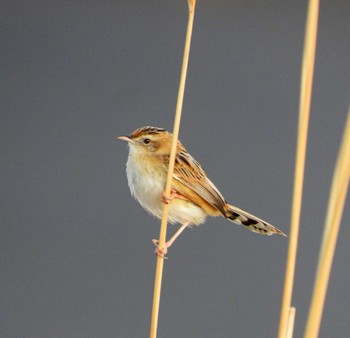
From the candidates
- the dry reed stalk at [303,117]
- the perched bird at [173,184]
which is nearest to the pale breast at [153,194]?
the perched bird at [173,184]

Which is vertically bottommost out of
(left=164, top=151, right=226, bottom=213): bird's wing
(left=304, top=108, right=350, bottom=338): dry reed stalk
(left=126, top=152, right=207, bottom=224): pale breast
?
(left=304, top=108, right=350, bottom=338): dry reed stalk

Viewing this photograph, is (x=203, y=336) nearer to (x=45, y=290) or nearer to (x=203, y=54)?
(x=45, y=290)

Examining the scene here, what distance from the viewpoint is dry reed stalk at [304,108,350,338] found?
1.61m

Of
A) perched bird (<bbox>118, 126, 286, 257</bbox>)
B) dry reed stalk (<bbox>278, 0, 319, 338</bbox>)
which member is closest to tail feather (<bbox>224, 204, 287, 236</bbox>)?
perched bird (<bbox>118, 126, 286, 257</bbox>)

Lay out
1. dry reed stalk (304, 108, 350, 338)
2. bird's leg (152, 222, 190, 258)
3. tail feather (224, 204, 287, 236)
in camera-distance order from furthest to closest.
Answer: tail feather (224, 204, 287, 236)
bird's leg (152, 222, 190, 258)
dry reed stalk (304, 108, 350, 338)

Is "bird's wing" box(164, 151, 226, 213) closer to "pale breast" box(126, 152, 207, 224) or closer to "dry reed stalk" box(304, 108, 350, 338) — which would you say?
"pale breast" box(126, 152, 207, 224)

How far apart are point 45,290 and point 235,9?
2003 millimetres

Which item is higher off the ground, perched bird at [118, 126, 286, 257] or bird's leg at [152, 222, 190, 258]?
perched bird at [118, 126, 286, 257]

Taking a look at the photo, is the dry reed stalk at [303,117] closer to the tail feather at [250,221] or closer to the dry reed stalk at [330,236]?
the dry reed stalk at [330,236]

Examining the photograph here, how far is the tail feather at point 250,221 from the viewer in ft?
9.97

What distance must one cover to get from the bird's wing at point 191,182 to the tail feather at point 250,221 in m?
0.08

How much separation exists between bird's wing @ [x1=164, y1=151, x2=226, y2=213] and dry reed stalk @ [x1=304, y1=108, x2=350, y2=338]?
51.8 inches

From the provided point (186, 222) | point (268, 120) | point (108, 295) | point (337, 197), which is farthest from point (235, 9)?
point (337, 197)

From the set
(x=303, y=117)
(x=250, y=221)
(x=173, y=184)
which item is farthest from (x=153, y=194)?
(x=303, y=117)
